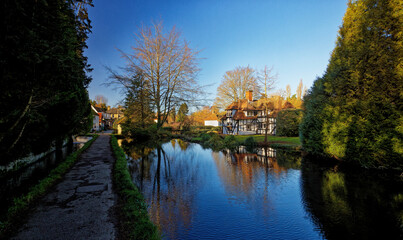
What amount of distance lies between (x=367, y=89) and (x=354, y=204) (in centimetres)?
811

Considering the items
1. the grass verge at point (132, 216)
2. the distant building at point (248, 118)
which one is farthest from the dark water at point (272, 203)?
the distant building at point (248, 118)

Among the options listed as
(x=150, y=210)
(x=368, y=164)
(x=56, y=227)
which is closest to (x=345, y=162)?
(x=368, y=164)

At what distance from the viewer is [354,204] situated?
662 cm

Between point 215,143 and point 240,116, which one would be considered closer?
point 215,143

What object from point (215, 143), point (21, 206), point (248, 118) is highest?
point (248, 118)

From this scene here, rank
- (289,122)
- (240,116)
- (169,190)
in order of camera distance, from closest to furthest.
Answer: (169,190) < (289,122) < (240,116)

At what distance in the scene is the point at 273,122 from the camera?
116 feet

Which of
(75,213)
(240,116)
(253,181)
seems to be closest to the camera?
(75,213)

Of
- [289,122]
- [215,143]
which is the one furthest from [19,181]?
[289,122]

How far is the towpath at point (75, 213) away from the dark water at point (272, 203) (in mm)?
1386

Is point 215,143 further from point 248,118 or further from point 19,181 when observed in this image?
point 19,181

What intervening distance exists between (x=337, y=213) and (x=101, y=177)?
8.54 meters

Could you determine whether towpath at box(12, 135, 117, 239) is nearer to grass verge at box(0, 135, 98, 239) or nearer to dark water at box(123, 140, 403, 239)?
grass verge at box(0, 135, 98, 239)

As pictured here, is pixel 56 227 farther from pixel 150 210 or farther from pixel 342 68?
pixel 342 68
